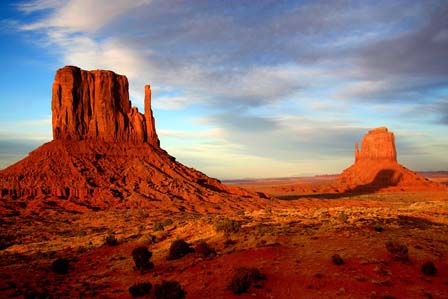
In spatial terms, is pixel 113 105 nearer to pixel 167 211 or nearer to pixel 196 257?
pixel 167 211

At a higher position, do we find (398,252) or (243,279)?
(398,252)

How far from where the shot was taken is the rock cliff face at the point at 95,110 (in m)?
71.0

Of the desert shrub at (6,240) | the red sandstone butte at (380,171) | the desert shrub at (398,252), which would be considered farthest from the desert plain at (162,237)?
the red sandstone butte at (380,171)

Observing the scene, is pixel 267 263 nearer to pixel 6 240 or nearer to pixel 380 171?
pixel 6 240

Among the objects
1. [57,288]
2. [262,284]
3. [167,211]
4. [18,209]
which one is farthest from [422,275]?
[18,209]

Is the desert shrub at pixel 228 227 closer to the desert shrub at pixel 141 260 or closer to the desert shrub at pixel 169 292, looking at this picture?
the desert shrub at pixel 141 260

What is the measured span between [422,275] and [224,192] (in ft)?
196

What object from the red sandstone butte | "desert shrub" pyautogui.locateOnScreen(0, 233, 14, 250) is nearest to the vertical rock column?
"desert shrub" pyautogui.locateOnScreen(0, 233, 14, 250)

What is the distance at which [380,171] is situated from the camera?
139625 millimetres

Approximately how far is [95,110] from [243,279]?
66.3 meters

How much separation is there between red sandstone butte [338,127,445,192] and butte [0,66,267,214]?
239 feet

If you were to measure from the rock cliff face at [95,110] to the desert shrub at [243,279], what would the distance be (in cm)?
6248

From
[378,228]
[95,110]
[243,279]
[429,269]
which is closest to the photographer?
[243,279]

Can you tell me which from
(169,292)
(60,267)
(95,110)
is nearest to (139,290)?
(169,292)
